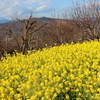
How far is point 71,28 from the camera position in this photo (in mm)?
19031

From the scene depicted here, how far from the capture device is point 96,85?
4137mm

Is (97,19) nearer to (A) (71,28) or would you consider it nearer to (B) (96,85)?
(A) (71,28)

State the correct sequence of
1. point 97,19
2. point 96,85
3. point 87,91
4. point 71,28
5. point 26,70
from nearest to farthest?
point 87,91
point 96,85
point 26,70
point 97,19
point 71,28

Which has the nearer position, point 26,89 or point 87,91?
point 87,91

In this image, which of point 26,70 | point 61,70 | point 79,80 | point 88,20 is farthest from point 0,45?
point 79,80

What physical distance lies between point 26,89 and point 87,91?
112cm

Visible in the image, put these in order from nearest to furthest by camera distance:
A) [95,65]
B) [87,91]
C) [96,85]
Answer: [87,91] → [96,85] → [95,65]

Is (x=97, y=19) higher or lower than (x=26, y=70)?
higher

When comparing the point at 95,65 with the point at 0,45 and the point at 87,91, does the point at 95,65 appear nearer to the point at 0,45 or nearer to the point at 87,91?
the point at 87,91

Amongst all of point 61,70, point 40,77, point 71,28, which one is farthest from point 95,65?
point 71,28

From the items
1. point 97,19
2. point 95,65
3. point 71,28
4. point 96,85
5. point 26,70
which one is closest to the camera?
point 96,85

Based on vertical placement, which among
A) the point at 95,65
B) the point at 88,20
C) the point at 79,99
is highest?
the point at 88,20

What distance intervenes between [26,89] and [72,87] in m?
0.82

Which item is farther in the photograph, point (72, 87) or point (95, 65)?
point (95, 65)
